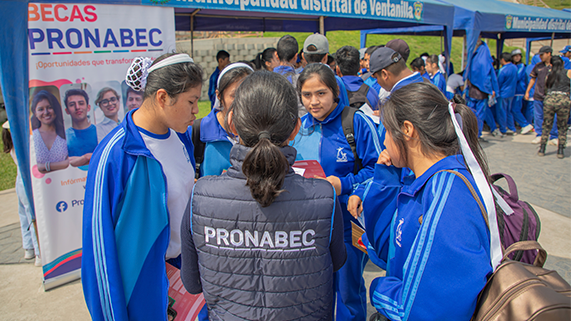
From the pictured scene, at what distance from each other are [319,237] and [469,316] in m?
0.51

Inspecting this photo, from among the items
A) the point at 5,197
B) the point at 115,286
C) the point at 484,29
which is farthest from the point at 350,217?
the point at 484,29

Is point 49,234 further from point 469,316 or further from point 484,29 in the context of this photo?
point 484,29

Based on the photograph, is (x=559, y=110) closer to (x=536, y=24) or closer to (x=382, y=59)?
(x=536, y=24)

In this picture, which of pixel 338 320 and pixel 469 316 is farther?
pixel 338 320

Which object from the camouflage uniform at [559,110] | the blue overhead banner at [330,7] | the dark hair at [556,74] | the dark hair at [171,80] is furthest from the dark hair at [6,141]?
the dark hair at [556,74]

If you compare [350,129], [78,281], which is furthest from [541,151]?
[78,281]

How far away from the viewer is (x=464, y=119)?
54.8 inches

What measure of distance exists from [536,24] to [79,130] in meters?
12.9

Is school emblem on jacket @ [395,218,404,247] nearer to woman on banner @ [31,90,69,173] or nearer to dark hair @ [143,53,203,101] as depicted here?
dark hair @ [143,53,203,101]

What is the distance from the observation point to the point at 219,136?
7.02 feet

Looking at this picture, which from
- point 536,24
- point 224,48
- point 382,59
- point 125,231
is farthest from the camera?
point 224,48

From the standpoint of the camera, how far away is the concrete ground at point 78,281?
2.96m

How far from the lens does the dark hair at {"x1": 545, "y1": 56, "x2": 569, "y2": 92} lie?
691cm

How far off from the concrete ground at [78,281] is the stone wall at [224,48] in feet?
40.4
